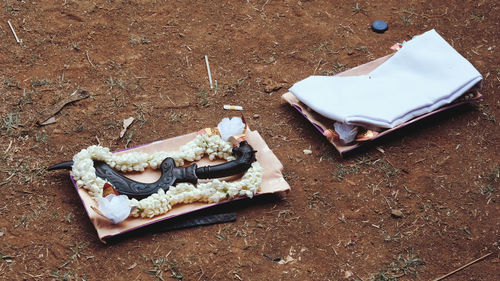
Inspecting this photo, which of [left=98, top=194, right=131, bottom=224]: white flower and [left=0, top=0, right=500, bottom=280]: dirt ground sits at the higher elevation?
[left=98, top=194, right=131, bottom=224]: white flower

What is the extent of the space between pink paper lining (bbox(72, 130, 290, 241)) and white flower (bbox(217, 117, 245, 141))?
0.15m

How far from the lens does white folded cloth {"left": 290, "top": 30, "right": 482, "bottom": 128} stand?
3699mm

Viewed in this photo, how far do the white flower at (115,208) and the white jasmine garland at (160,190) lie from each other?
2.4 inches

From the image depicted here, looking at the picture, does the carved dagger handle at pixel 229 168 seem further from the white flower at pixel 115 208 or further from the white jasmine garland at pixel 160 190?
the white flower at pixel 115 208

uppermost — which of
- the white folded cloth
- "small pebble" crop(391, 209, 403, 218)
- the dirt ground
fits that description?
the white folded cloth

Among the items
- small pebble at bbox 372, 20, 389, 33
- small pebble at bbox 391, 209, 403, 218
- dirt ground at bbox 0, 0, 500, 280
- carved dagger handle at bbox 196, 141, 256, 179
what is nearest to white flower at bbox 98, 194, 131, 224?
dirt ground at bbox 0, 0, 500, 280

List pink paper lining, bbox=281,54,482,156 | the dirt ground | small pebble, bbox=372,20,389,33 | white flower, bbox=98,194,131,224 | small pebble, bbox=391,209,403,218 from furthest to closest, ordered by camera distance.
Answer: small pebble, bbox=372,20,389,33 < pink paper lining, bbox=281,54,482,156 < small pebble, bbox=391,209,403,218 < the dirt ground < white flower, bbox=98,194,131,224

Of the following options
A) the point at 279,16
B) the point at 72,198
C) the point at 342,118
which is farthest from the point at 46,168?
the point at 279,16

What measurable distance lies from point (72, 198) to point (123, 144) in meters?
0.55

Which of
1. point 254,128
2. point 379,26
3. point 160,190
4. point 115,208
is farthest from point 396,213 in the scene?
point 379,26

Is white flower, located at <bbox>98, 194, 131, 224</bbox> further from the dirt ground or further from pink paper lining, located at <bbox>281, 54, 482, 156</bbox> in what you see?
pink paper lining, located at <bbox>281, 54, 482, 156</bbox>

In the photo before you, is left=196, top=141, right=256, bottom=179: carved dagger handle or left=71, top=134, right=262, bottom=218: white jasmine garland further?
left=196, top=141, right=256, bottom=179: carved dagger handle

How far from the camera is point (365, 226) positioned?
3.30 m

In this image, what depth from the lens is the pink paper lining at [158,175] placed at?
3.09 metres
